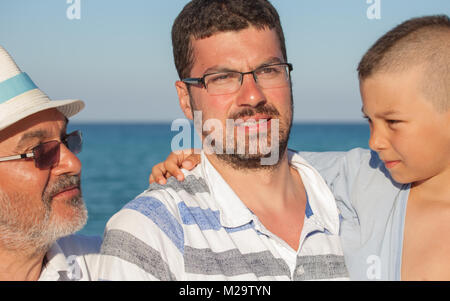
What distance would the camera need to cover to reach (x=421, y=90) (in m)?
2.81

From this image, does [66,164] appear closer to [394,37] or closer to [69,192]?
[69,192]

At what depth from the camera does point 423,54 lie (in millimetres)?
2855

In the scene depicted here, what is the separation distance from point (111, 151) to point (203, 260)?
3607 centimetres

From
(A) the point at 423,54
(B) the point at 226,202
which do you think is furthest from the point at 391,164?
(B) the point at 226,202

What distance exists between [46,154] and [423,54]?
211cm

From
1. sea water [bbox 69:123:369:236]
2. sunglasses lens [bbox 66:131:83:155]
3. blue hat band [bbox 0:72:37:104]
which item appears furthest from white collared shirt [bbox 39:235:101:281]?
sea water [bbox 69:123:369:236]

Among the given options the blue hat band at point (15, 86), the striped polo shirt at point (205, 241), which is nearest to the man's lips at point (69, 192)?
the striped polo shirt at point (205, 241)

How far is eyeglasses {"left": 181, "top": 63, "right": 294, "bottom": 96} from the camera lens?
2.93 metres

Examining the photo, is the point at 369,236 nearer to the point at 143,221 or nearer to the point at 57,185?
the point at 143,221

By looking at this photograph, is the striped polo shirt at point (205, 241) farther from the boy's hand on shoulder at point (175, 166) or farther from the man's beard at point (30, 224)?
the man's beard at point (30, 224)

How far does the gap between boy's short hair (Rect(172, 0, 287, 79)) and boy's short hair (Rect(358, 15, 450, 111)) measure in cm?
60

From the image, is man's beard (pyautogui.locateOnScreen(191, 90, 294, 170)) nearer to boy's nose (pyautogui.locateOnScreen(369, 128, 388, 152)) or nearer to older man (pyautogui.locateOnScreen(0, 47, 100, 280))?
boy's nose (pyautogui.locateOnScreen(369, 128, 388, 152))
